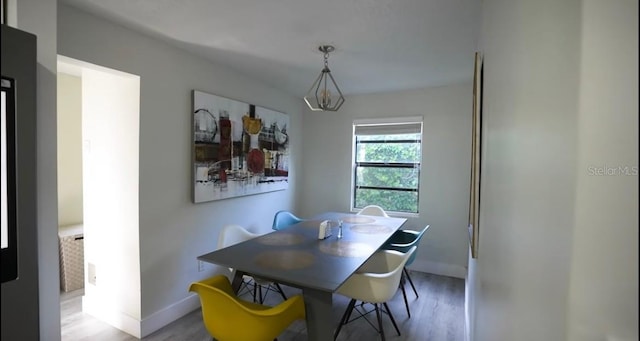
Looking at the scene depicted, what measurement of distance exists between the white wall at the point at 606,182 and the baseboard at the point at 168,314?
2.76 m

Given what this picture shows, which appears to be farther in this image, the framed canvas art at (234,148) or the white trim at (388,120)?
the white trim at (388,120)

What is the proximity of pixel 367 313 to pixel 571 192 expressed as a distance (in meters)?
2.54

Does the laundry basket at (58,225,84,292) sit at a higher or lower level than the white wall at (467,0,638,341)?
lower

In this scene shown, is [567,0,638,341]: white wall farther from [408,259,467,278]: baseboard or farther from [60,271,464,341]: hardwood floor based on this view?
[408,259,467,278]: baseboard

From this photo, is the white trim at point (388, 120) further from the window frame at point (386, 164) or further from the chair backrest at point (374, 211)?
the chair backrest at point (374, 211)

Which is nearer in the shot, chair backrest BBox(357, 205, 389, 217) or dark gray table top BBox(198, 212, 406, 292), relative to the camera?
dark gray table top BBox(198, 212, 406, 292)

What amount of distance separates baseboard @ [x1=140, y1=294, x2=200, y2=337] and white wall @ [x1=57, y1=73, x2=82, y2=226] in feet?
6.38

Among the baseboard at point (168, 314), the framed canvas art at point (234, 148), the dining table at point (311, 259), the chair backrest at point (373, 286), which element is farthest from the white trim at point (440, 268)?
the baseboard at point (168, 314)

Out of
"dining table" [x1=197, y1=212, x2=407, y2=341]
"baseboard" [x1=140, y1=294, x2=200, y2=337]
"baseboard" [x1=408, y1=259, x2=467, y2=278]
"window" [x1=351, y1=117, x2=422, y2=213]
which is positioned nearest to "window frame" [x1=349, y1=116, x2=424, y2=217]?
"window" [x1=351, y1=117, x2=422, y2=213]

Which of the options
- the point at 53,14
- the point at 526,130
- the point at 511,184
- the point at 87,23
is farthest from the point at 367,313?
the point at 87,23

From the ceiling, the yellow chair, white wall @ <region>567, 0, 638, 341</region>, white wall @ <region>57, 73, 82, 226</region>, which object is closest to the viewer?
white wall @ <region>567, 0, 638, 341</region>

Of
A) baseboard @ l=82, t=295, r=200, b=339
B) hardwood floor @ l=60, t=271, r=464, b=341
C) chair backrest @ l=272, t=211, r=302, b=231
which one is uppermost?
chair backrest @ l=272, t=211, r=302, b=231

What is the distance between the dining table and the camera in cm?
161

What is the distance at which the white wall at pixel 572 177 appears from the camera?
341 mm
